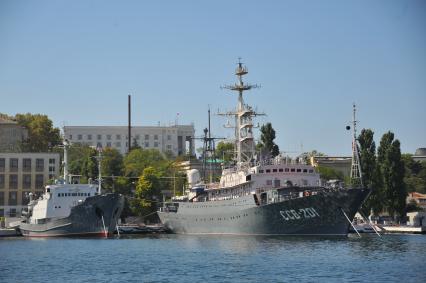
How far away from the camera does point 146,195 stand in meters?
103

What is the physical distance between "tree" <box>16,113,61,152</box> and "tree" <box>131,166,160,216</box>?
3595cm

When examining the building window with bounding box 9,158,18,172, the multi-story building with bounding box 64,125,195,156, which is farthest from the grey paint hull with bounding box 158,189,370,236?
the multi-story building with bounding box 64,125,195,156

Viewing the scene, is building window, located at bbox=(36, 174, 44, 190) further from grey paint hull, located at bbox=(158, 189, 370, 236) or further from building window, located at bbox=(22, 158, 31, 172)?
grey paint hull, located at bbox=(158, 189, 370, 236)

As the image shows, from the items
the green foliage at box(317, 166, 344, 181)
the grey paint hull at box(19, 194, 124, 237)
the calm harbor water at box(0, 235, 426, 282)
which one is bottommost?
the calm harbor water at box(0, 235, 426, 282)

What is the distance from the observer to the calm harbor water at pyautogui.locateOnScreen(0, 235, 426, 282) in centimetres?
4206

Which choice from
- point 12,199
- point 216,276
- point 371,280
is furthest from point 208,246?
point 12,199

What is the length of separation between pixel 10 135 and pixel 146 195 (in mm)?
38680

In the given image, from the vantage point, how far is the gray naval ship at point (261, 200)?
64.9m

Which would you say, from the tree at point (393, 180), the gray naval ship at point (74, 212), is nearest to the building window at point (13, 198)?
the gray naval ship at point (74, 212)

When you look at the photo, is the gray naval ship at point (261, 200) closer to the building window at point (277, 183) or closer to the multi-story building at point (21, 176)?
the building window at point (277, 183)

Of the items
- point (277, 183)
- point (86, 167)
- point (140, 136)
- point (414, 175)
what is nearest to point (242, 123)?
point (277, 183)

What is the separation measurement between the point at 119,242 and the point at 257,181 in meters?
12.9

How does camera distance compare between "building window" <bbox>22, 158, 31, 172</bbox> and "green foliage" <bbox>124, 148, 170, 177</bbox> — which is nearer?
"building window" <bbox>22, 158, 31, 172</bbox>

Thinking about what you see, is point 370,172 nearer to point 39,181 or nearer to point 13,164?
point 39,181
